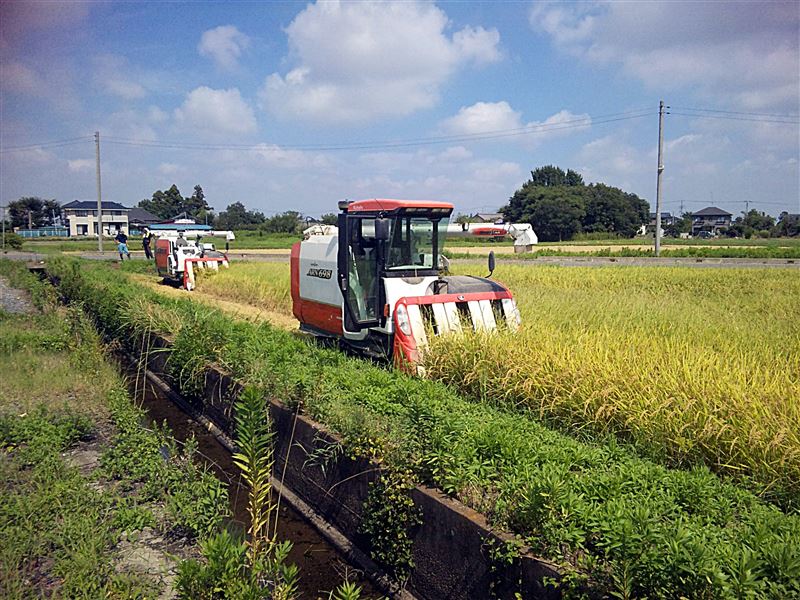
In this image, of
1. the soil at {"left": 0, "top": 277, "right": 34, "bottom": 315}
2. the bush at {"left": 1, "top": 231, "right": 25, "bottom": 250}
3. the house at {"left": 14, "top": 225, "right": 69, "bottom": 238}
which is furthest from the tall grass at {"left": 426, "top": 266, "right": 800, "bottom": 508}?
the house at {"left": 14, "top": 225, "right": 69, "bottom": 238}

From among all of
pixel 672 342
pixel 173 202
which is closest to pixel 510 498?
pixel 672 342

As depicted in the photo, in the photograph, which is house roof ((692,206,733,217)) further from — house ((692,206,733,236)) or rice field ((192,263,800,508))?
rice field ((192,263,800,508))

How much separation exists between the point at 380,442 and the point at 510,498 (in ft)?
4.21

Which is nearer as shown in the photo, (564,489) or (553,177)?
(564,489)

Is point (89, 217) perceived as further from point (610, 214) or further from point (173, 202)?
point (610, 214)

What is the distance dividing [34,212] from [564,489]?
352ft

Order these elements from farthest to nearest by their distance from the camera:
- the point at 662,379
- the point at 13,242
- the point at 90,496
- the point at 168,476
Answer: the point at 13,242
the point at 168,476
the point at 662,379
the point at 90,496

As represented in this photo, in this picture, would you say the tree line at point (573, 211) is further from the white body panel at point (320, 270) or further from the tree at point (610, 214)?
the white body panel at point (320, 270)

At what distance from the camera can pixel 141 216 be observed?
91.6 m

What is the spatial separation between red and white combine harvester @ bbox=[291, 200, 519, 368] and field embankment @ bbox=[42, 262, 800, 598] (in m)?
1.05

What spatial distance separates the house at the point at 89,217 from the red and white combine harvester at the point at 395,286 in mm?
84408

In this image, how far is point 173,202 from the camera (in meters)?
99.6

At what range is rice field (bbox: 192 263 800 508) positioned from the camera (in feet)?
14.1

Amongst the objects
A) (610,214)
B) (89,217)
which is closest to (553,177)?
(610,214)
